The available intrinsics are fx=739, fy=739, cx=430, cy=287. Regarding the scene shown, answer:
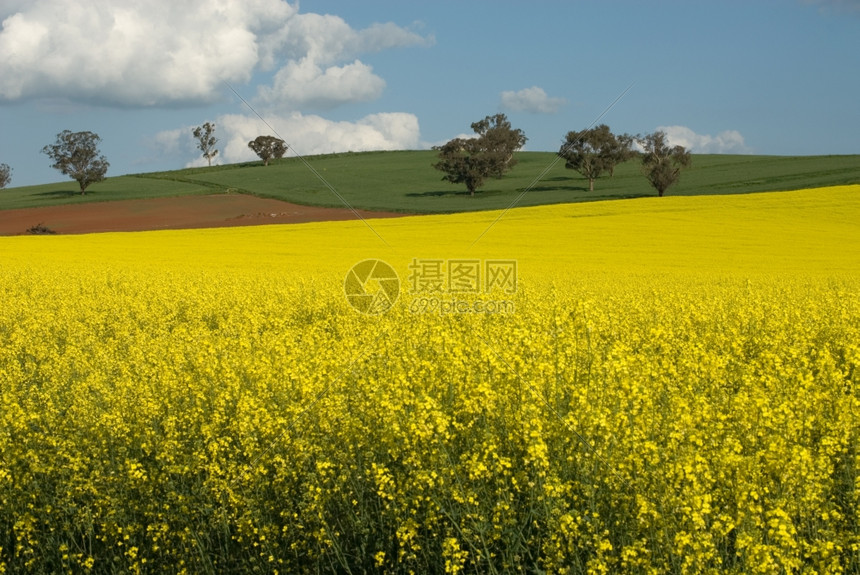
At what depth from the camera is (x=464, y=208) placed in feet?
186

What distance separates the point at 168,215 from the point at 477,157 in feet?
95.2

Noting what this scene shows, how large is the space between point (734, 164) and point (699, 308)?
76631mm

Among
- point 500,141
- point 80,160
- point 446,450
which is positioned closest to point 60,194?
point 80,160

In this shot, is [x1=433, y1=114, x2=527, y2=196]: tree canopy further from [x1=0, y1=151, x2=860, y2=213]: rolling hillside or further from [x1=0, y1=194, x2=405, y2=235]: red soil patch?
[x1=0, y1=194, x2=405, y2=235]: red soil patch

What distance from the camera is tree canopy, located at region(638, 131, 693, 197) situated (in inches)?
2270

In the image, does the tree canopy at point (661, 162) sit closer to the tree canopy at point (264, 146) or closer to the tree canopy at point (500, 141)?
the tree canopy at point (500, 141)

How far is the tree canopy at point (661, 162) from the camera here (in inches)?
2270

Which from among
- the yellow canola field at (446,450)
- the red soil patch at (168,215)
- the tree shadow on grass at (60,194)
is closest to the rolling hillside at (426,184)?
the tree shadow on grass at (60,194)

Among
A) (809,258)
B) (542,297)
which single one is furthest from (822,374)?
(809,258)

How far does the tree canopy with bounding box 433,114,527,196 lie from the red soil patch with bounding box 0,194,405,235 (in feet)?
54.8

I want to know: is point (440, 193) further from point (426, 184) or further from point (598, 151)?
point (598, 151)

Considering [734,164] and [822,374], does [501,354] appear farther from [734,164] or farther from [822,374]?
[734,164]

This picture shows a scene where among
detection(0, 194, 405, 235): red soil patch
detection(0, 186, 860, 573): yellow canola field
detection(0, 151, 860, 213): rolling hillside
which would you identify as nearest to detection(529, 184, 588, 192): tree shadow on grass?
detection(0, 151, 860, 213): rolling hillside

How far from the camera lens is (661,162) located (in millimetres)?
58281
